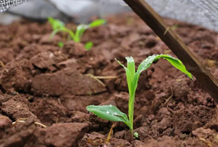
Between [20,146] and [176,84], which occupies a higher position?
[176,84]

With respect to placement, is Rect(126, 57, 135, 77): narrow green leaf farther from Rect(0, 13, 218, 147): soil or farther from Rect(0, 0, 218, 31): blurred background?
Rect(0, 0, 218, 31): blurred background

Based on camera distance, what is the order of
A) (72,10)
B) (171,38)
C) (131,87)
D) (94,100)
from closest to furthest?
(171,38) < (131,87) < (94,100) < (72,10)

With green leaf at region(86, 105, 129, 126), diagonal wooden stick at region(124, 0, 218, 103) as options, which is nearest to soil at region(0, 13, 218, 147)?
green leaf at region(86, 105, 129, 126)

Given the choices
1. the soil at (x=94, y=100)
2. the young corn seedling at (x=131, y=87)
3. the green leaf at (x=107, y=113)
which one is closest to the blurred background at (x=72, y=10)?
the soil at (x=94, y=100)

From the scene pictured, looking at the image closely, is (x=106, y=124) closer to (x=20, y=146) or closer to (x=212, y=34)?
(x=20, y=146)

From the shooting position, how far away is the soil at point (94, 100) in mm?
929

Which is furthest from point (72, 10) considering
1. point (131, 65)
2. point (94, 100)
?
point (131, 65)

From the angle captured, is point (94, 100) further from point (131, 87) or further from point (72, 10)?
point (72, 10)

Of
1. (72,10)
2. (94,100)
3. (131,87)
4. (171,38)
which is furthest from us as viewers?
(72,10)

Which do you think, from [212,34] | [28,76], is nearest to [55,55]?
[28,76]

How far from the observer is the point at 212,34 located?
7.19ft

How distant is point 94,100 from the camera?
1396mm

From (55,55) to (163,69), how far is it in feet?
2.26

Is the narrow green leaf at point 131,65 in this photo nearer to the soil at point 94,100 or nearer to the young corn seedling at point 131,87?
the young corn seedling at point 131,87
